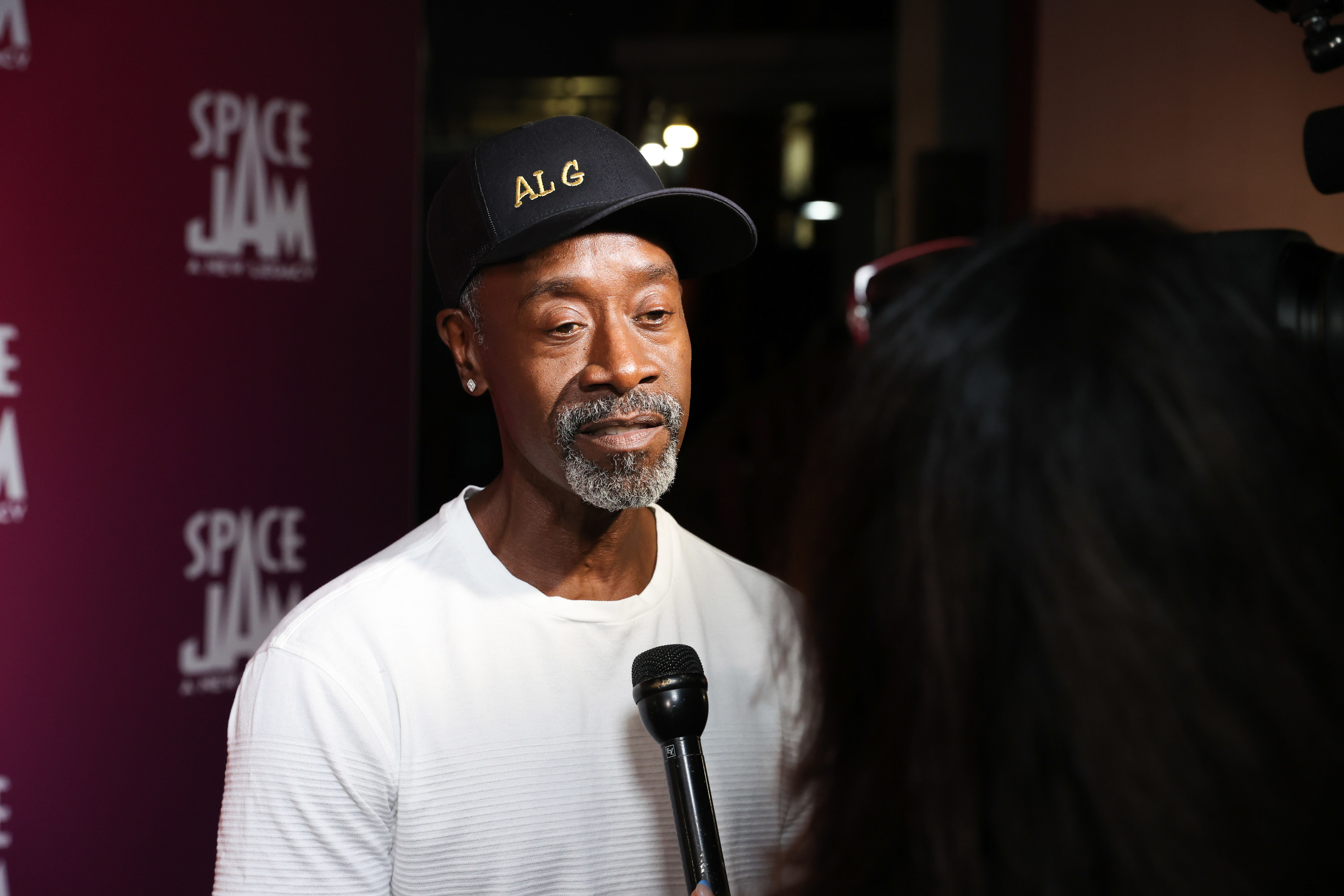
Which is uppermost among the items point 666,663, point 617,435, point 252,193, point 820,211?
point 820,211

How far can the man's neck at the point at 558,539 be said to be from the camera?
1294mm

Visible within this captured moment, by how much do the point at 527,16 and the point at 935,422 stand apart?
2.63 m

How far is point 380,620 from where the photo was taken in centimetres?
118

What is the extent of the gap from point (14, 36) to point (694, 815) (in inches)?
87.5

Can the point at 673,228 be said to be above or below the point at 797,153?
below

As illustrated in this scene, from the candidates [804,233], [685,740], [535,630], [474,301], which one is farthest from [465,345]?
[804,233]

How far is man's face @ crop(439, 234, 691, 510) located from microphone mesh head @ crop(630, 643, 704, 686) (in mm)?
266

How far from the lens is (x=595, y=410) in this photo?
1233 mm

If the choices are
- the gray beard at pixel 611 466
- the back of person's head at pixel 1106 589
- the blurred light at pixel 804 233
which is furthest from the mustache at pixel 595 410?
the blurred light at pixel 804 233

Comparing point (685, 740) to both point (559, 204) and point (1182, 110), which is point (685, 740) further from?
point (1182, 110)

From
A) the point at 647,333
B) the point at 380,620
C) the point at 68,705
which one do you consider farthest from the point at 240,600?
the point at 647,333

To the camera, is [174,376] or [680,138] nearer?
[174,376]

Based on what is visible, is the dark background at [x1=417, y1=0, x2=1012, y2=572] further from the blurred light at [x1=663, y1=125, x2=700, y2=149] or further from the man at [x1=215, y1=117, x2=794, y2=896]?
the man at [x1=215, y1=117, x2=794, y2=896]

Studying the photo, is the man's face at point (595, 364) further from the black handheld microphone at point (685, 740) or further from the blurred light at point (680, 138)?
the blurred light at point (680, 138)
